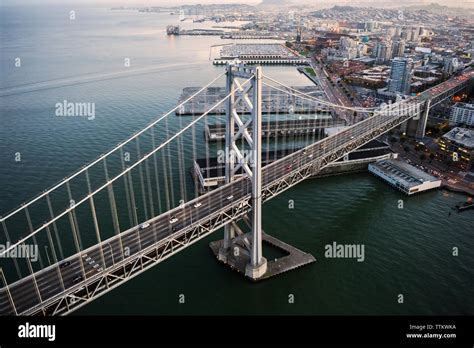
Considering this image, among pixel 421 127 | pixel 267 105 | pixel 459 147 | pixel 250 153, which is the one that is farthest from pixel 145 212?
pixel 421 127

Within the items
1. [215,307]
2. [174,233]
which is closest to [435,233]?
[215,307]

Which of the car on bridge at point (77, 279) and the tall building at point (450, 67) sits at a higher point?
the tall building at point (450, 67)

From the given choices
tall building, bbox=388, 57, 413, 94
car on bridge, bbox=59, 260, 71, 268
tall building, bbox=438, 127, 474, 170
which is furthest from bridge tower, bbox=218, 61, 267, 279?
tall building, bbox=388, 57, 413, 94

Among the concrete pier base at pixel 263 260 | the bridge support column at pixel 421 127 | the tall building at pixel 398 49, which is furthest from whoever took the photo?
the tall building at pixel 398 49

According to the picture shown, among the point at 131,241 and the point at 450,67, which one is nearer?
the point at 131,241

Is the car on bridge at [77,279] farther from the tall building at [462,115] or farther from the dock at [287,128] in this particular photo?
the tall building at [462,115]

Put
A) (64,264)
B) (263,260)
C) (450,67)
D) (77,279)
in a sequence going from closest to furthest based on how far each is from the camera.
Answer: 1. (77,279)
2. (64,264)
3. (263,260)
4. (450,67)

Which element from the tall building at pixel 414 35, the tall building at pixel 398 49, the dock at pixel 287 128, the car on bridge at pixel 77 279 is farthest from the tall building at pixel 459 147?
the tall building at pixel 414 35

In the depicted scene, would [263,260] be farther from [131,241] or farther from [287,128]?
[287,128]
